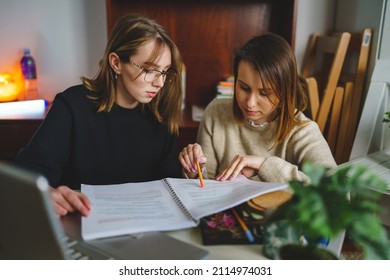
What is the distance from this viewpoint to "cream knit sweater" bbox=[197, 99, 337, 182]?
4.00ft

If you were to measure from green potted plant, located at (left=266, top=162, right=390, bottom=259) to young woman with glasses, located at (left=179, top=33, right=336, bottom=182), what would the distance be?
43 cm

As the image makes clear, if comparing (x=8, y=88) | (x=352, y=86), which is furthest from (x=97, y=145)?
(x=352, y=86)

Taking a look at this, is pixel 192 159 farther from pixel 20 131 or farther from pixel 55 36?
pixel 55 36

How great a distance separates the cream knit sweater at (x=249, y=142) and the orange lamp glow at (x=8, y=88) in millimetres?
1276

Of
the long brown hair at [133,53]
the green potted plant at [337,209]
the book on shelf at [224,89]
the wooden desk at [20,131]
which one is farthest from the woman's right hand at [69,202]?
the book on shelf at [224,89]

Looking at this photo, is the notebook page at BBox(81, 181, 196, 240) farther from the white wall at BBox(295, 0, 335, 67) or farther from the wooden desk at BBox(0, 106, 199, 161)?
the white wall at BBox(295, 0, 335, 67)

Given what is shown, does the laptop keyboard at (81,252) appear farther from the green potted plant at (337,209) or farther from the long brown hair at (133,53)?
the long brown hair at (133,53)

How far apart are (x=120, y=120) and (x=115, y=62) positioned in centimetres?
20

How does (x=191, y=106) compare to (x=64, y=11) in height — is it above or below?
below

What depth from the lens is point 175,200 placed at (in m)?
0.84

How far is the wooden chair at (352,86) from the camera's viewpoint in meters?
1.99

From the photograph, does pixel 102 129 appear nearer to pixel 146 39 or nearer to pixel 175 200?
pixel 146 39
